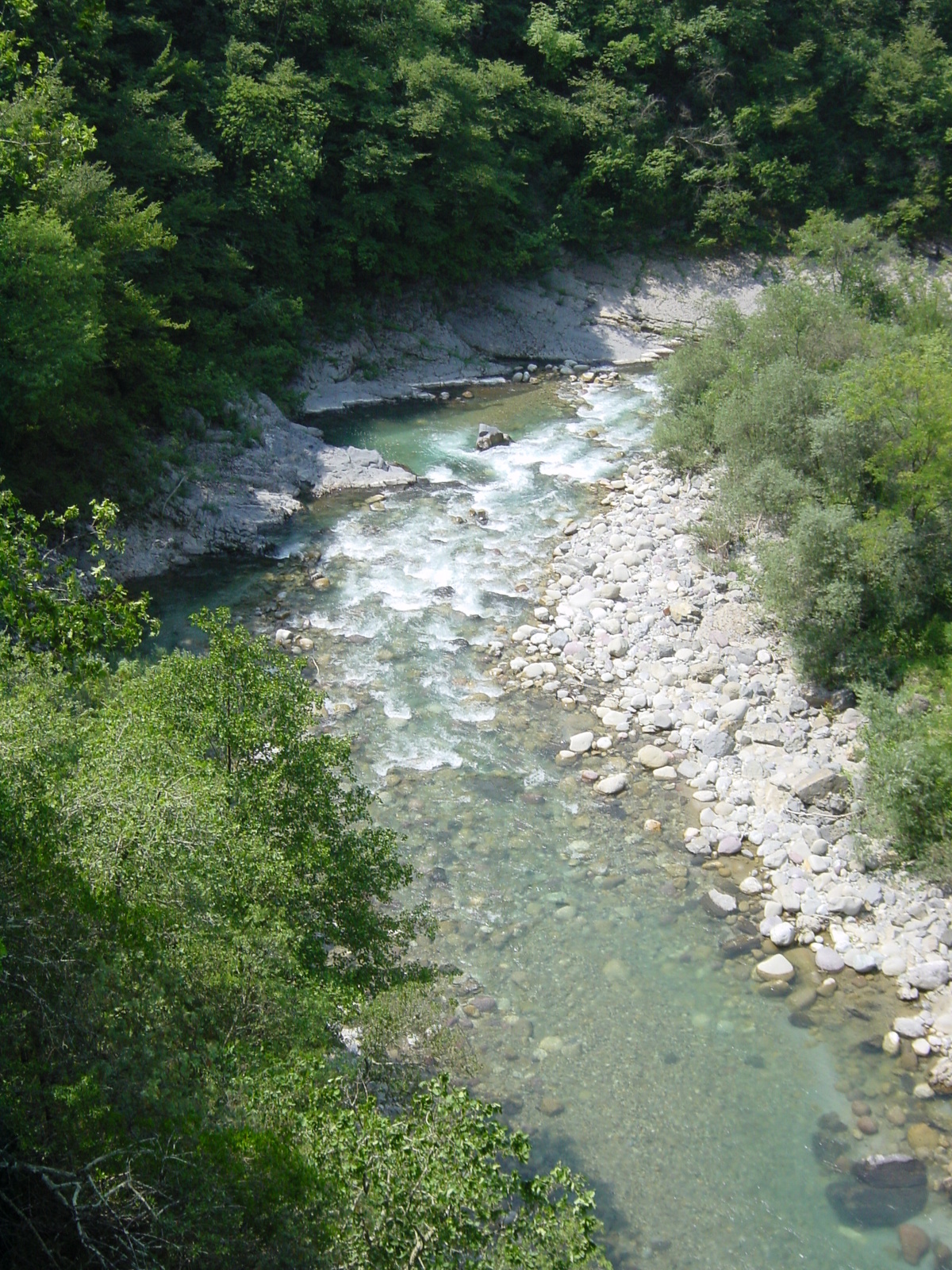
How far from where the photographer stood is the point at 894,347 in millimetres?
17156

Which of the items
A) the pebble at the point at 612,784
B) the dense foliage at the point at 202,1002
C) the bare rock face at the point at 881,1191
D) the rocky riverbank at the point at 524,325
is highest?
the dense foliage at the point at 202,1002

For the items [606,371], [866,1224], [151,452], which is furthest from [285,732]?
[606,371]

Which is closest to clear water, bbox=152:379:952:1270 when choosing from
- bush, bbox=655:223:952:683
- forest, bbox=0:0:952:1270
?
forest, bbox=0:0:952:1270

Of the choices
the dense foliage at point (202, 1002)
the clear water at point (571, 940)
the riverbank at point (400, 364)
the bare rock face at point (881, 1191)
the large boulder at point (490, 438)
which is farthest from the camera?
the large boulder at point (490, 438)

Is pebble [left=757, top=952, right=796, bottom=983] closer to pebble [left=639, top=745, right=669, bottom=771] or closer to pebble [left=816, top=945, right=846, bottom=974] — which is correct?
pebble [left=816, top=945, right=846, bottom=974]

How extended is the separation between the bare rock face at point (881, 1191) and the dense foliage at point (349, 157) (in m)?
11.3

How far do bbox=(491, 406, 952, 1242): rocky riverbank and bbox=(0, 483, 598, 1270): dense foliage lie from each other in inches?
154

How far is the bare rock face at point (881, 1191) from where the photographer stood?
349 inches

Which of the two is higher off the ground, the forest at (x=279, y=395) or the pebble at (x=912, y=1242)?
the forest at (x=279, y=395)

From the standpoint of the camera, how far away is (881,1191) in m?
9.05

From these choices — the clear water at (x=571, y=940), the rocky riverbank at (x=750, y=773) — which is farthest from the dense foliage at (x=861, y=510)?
the clear water at (x=571, y=940)

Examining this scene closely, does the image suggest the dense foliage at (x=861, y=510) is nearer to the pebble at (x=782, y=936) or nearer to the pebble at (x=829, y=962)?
the pebble at (x=829, y=962)

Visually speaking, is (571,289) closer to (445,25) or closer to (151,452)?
(445,25)

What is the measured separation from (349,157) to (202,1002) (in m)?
26.6
